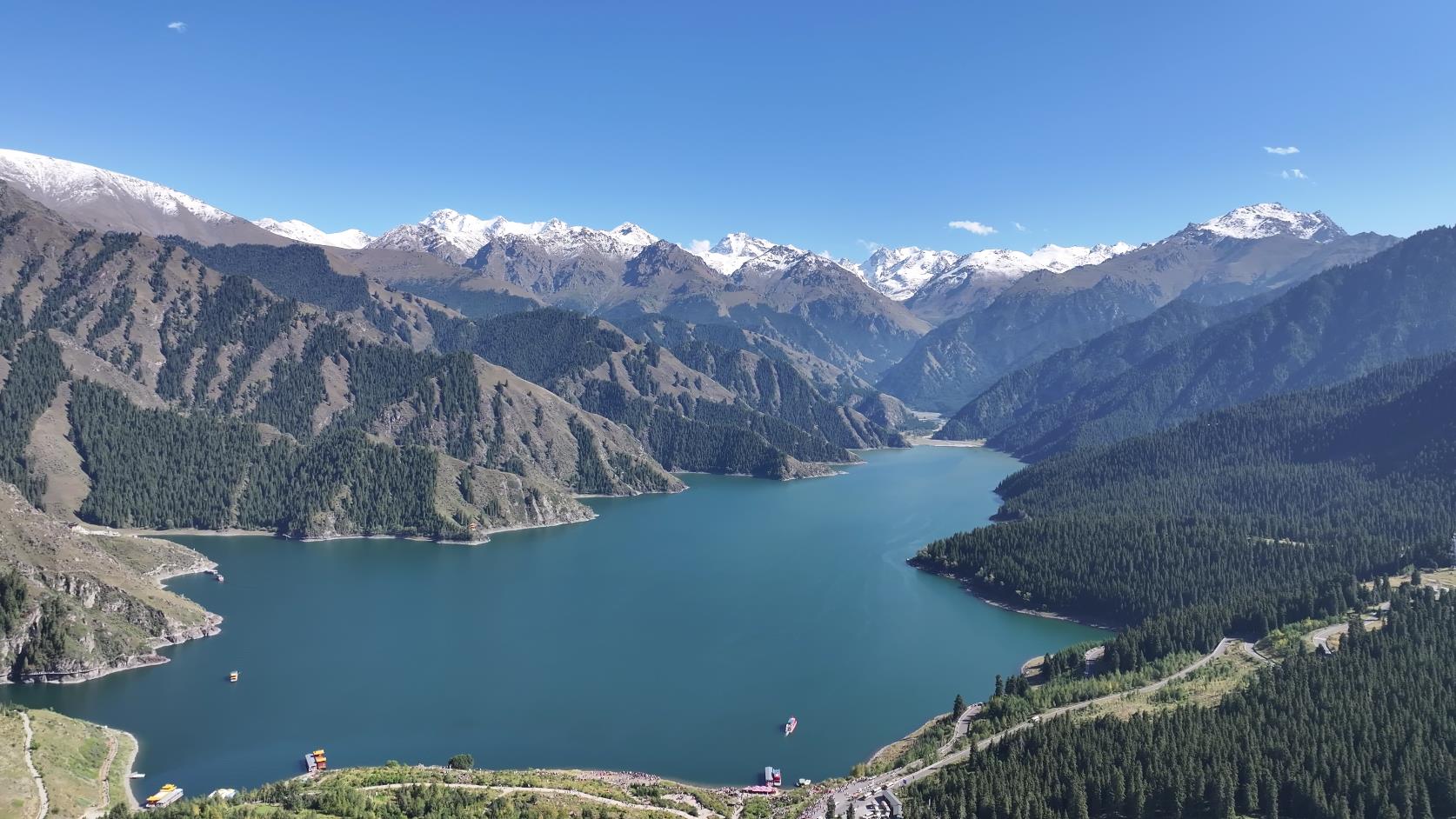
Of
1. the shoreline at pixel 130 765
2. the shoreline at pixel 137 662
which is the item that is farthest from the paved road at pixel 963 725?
the shoreline at pixel 137 662

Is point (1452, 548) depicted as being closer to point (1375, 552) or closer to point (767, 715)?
point (1375, 552)

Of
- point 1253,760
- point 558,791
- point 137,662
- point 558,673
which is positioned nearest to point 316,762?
point 558,791

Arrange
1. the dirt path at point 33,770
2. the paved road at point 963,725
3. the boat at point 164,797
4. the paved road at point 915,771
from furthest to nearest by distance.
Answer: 1. the paved road at point 963,725
2. the boat at point 164,797
3. the paved road at point 915,771
4. the dirt path at point 33,770

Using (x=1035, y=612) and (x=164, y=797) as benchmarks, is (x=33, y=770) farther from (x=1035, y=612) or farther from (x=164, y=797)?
(x=1035, y=612)

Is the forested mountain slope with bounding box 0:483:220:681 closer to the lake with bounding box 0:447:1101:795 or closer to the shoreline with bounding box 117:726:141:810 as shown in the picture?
the lake with bounding box 0:447:1101:795

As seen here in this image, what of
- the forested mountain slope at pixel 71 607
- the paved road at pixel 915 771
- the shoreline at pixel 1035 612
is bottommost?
the paved road at pixel 915 771

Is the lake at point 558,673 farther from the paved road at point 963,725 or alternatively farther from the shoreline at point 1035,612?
the paved road at point 963,725
